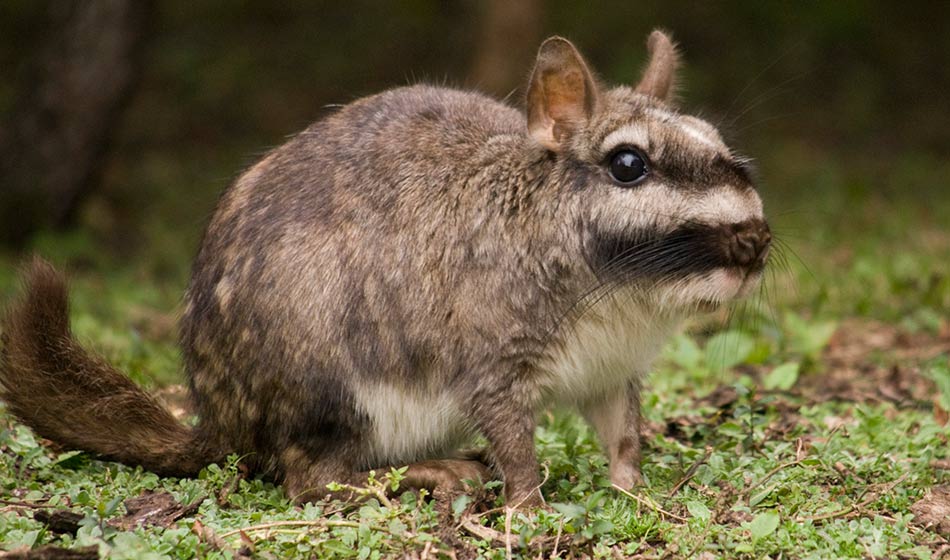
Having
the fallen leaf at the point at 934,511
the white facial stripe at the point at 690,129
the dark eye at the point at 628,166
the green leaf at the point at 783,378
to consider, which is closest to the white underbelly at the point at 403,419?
the dark eye at the point at 628,166

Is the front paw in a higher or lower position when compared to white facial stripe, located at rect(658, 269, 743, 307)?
lower

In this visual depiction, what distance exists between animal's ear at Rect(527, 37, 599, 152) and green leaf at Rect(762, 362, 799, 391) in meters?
2.34

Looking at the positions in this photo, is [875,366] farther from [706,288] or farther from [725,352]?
[706,288]

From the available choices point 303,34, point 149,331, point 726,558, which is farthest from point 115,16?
point 726,558

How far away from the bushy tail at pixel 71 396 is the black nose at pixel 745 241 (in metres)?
2.29

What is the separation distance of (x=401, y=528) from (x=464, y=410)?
68cm

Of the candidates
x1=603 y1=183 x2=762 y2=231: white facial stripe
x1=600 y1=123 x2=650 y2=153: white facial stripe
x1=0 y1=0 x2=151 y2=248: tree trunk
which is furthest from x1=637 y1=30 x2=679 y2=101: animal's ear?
x1=0 y1=0 x2=151 y2=248: tree trunk

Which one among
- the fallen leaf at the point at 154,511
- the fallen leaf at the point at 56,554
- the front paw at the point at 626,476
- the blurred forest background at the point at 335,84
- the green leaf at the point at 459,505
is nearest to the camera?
the fallen leaf at the point at 56,554

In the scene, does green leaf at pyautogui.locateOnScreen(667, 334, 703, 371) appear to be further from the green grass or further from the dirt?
the dirt

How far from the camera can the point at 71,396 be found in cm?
532

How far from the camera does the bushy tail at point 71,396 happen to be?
17.1 feet

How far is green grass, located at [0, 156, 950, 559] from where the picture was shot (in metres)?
4.43

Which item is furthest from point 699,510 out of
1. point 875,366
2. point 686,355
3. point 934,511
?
point 875,366

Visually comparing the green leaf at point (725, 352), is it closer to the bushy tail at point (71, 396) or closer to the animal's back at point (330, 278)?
the animal's back at point (330, 278)
